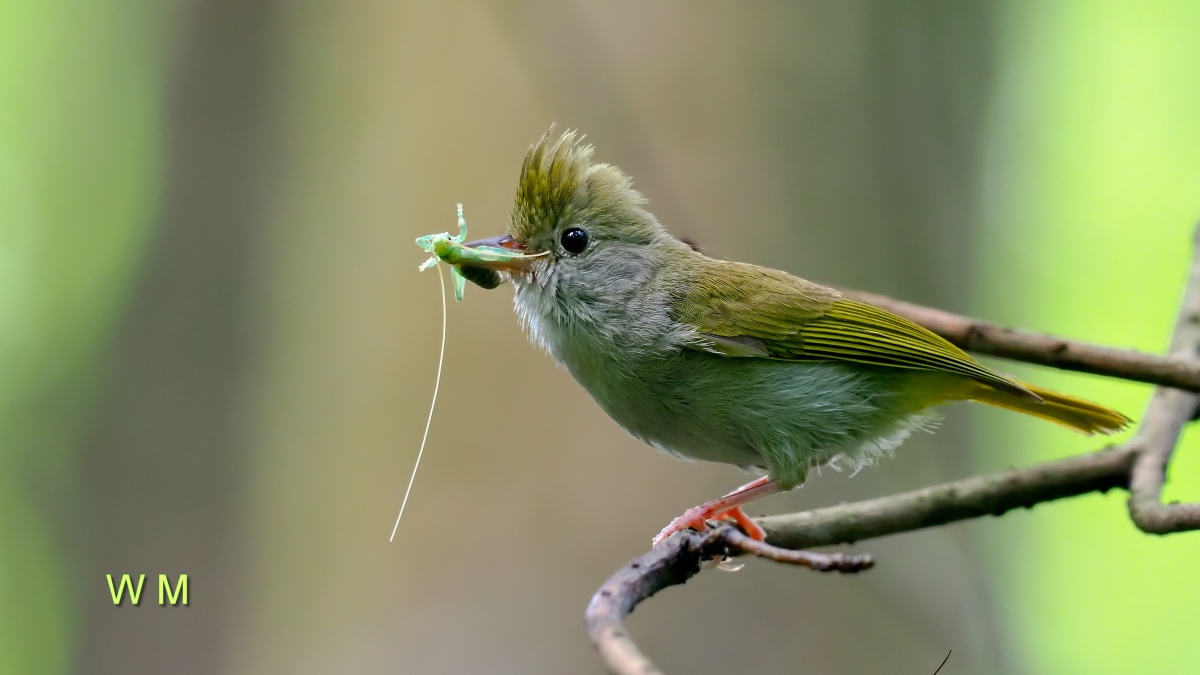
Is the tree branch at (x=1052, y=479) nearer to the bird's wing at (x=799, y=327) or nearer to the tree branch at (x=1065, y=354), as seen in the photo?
the tree branch at (x=1065, y=354)

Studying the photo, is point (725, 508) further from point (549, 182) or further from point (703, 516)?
point (549, 182)

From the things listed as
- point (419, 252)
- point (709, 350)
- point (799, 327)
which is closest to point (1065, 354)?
point (799, 327)

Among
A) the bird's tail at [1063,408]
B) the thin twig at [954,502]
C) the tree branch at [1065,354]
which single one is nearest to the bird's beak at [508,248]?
the thin twig at [954,502]

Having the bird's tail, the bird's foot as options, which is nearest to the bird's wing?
the bird's tail

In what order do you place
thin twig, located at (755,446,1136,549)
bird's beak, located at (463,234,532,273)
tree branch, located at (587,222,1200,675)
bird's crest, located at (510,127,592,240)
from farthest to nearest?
1. bird's crest, located at (510,127,592,240)
2. bird's beak, located at (463,234,532,273)
3. thin twig, located at (755,446,1136,549)
4. tree branch, located at (587,222,1200,675)

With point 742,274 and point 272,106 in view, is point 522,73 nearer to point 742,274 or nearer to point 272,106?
point 272,106

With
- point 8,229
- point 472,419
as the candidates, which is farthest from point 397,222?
point 8,229

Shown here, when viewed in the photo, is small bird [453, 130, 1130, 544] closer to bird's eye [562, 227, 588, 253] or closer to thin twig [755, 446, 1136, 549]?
bird's eye [562, 227, 588, 253]
